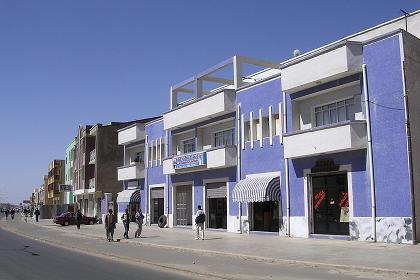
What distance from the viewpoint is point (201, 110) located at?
109 ft

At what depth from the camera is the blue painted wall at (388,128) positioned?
66.9 feet

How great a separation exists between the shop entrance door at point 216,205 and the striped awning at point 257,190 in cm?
309

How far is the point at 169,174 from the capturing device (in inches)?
1521

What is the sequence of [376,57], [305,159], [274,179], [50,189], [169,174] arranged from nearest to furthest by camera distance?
[376,57]
[305,159]
[274,179]
[169,174]
[50,189]

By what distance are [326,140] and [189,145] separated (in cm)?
1610

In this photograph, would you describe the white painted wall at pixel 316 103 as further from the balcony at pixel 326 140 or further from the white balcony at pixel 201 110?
the white balcony at pixel 201 110

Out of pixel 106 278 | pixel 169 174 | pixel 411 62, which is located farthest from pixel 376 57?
pixel 169 174

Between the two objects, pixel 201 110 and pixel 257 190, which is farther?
A: pixel 201 110

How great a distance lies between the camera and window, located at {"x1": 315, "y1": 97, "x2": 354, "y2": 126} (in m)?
23.5

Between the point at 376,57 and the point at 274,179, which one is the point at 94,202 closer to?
the point at 274,179

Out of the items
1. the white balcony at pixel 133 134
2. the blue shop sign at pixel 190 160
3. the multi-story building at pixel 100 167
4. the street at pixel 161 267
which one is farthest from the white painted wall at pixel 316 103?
the multi-story building at pixel 100 167

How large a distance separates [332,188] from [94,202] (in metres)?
44.1

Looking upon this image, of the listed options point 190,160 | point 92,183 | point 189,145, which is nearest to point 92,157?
point 92,183

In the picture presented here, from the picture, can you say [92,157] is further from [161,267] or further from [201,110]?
[161,267]
